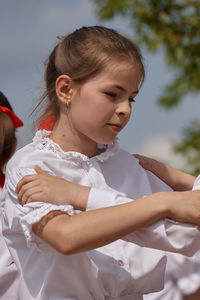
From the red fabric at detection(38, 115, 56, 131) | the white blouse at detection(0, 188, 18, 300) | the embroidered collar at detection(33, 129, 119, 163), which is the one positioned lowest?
the white blouse at detection(0, 188, 18, 300)

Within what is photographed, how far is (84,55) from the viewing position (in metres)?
2.20

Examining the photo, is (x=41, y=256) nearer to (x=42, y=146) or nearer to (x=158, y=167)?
(x=42, y=146)

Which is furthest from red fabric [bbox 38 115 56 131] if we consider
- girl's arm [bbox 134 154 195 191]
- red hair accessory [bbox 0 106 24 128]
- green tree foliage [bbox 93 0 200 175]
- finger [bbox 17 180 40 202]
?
green tree foliage [bbox 93 0 200 175]

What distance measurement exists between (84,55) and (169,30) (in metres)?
5.28

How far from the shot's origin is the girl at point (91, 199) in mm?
1709

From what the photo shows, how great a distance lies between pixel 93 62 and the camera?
7.03 ft

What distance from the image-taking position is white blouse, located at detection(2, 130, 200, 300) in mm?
1797

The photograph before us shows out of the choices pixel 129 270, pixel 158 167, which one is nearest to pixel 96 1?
pixel 158 167

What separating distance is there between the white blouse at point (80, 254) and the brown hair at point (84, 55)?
0.85ft

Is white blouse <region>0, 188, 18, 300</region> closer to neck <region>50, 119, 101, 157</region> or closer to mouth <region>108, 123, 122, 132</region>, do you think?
neck <region>50, 119, 101, 157</region>

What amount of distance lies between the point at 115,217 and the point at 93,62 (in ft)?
2.47

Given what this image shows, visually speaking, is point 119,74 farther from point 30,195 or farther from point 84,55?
point 30,195

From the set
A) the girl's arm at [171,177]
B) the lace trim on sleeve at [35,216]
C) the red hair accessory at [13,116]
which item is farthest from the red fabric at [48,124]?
the red hair accessory at [13,116]

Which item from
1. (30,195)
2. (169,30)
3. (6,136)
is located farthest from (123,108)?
(169,30)
